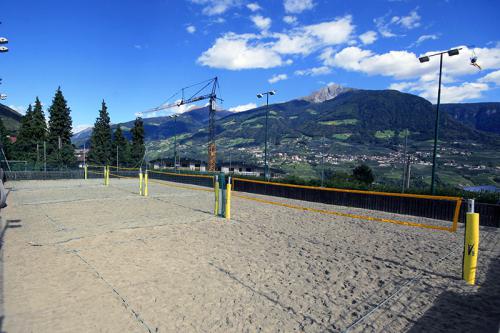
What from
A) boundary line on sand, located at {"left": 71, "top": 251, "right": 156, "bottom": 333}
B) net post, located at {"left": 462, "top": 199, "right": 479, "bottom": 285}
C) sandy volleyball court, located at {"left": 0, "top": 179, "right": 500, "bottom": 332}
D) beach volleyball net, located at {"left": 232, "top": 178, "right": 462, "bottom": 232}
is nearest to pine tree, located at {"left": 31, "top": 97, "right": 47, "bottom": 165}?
beach volleyball net, located at {"left": 232, "top": 178, "right": 462, "bottom": 232}

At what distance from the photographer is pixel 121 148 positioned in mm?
50562

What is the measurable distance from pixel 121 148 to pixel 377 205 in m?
45.7

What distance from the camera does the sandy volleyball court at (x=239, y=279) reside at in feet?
12.9

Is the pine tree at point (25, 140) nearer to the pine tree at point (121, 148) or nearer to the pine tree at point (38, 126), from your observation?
the pine tree at point (38, 126)

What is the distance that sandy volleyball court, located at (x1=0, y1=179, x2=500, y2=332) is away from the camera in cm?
394

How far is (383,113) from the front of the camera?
7397 inches

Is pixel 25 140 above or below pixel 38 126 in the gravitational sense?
below

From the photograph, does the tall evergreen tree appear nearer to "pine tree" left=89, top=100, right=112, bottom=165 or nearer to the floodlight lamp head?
"pine tree" left=89, top=100, right=112, bottom=165

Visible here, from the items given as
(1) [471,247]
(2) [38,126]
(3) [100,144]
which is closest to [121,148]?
(3) [100,144]

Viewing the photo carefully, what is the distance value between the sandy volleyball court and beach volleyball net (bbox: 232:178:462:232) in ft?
4.95

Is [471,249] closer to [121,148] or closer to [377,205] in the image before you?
[377,205]

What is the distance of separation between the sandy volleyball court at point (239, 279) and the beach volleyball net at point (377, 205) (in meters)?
1.51

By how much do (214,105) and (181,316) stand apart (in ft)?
248

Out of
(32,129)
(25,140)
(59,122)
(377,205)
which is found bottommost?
(377,205)
